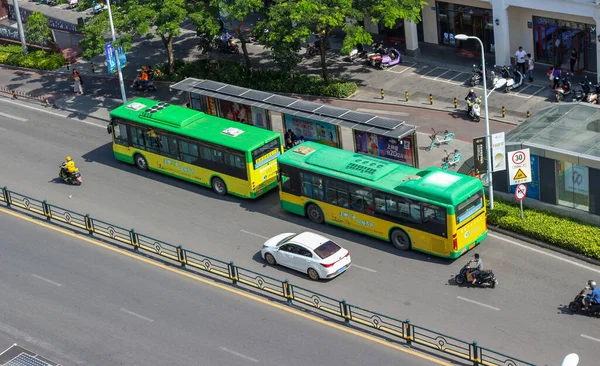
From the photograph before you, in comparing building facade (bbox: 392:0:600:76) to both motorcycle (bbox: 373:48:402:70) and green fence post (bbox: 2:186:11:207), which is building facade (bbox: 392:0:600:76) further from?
green fence post (bbox: 2:186:11:207)

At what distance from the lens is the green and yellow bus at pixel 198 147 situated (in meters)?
47.8

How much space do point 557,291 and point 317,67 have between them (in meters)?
28.3

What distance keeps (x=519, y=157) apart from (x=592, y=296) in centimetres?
818

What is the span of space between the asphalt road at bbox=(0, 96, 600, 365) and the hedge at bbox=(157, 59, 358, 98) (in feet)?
30.6

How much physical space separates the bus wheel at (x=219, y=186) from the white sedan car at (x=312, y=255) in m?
7.36

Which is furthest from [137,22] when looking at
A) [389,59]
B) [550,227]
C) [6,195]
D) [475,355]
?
[475,355]

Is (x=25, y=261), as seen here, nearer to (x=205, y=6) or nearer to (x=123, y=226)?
(x=123, y=226)

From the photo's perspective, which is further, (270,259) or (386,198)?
(270,259)

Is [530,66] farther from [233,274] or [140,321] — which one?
[140,321]

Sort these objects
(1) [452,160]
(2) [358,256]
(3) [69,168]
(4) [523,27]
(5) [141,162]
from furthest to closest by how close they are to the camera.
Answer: (4) [523,27] < (5) [141,162] < (3) [69,168] < (1) [452,160] < (2) [358,256]

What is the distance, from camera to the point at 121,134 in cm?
5269

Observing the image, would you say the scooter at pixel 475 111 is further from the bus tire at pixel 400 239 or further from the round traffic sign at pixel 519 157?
the bus tire at pixel 400 239

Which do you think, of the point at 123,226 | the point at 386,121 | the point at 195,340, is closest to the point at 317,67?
the point at 386,121

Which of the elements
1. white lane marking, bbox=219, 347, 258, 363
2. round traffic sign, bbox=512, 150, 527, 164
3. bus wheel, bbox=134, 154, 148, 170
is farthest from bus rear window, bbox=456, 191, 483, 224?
bus wheel, bbox=134, 154, 148, 170
